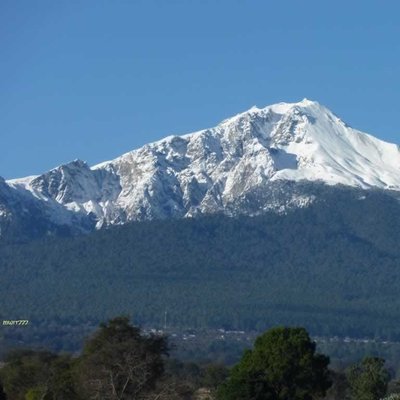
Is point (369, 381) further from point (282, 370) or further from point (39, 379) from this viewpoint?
point (39, 379)

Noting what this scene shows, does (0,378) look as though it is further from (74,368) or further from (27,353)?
(27,353)

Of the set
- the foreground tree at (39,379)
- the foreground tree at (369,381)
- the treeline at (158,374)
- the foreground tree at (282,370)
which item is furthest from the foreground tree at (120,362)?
the foreground tree at (369,381)

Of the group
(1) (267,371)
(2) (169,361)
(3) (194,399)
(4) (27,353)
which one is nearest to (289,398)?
(1) (267,371)

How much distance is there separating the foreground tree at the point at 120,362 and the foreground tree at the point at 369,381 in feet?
33.3

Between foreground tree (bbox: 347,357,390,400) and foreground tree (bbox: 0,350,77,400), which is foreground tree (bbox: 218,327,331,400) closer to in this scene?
foreground tree (bbox: 347,357,390,400)

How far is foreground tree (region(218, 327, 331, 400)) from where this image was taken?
79625 mm

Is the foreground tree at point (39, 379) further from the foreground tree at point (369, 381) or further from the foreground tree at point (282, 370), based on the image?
the foreground tree at point (369, 381)

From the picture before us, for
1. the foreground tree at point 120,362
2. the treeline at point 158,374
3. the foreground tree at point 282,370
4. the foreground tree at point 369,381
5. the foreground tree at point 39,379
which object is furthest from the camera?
the foreground tree at point 369,381

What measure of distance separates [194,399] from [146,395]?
1413cm

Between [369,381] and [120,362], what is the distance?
1394 centimetres

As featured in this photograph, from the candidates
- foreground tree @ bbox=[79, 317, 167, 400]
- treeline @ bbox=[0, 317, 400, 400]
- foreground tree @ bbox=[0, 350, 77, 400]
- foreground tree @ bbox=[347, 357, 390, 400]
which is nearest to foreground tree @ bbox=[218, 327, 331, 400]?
treeline @ bbox=[0, 317, 400, 400]

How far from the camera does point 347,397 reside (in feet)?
306

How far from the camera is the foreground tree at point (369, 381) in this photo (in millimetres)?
86125

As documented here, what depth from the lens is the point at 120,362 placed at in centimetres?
8094
